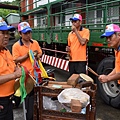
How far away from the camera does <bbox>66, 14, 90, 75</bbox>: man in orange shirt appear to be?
439 centimetres

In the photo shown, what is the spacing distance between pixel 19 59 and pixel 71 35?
6.00 ft

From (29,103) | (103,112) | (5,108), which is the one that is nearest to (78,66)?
(103,112)

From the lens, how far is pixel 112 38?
107 inches

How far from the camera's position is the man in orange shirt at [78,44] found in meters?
4.39

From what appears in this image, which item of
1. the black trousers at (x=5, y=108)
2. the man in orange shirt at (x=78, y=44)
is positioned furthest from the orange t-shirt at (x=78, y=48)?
the black trousers at (x=5, y=108)

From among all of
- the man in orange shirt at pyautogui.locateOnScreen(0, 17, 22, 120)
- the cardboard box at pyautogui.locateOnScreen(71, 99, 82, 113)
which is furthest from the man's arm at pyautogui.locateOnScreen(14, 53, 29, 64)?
the cardboard box at pyautogui.locateOnScreen(71, 99, 82, 113)

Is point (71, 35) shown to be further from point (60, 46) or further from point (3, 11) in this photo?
point (3, 11)

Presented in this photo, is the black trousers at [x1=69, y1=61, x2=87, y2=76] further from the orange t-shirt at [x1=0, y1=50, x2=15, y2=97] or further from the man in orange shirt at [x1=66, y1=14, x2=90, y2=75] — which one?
the orange t-shirt at [x1=0, y1=50, x2=15, y2=97]

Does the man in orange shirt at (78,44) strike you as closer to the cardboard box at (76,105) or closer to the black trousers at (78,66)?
the black trousers at (78,66)

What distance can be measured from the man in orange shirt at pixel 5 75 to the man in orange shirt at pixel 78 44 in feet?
7.40

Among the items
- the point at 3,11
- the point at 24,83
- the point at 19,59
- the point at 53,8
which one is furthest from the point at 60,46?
the point at 3,11

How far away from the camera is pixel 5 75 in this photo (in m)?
2.11

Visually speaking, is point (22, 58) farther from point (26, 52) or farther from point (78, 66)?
point (78, 66)

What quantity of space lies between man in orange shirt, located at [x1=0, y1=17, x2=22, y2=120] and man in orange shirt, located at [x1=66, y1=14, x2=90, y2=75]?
7.40ft
